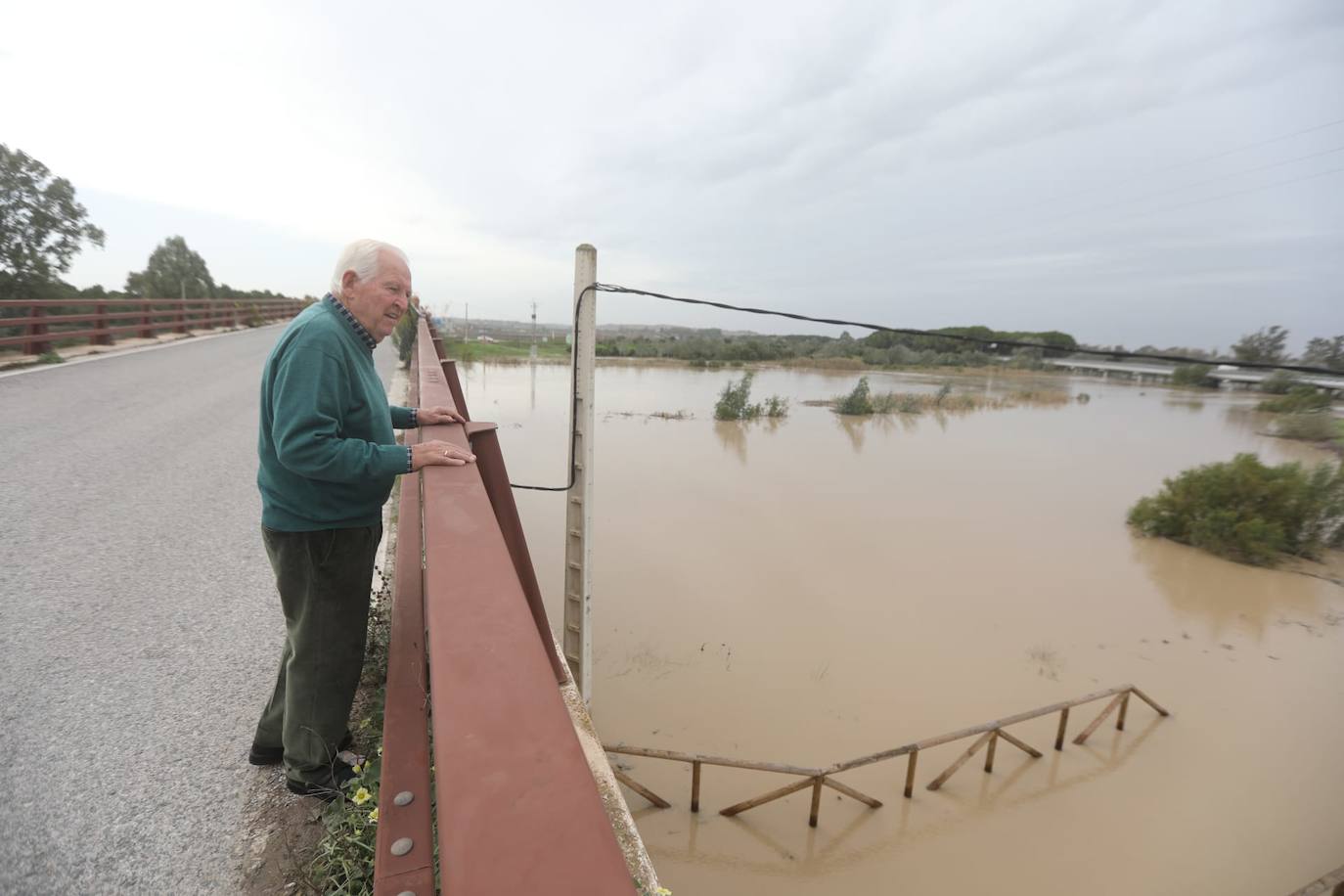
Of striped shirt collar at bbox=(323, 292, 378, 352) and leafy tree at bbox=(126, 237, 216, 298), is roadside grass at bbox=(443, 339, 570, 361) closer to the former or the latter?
leafy tree at bbox=(126, 237, 216, 298)

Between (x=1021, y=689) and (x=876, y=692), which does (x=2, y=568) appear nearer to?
(x=876, y=692)

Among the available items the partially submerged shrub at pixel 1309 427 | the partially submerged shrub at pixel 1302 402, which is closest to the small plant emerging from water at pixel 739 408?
the partially submerged shrub at pixel 1309 427

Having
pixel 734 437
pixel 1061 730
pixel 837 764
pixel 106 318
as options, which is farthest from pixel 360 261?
pixel 734 437

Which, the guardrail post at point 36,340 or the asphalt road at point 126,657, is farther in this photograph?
the guardrail post at point 36,340

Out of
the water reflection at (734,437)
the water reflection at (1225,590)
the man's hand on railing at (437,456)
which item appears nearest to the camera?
the man's hand on railing at (437,456)

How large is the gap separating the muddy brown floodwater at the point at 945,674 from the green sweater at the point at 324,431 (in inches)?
179

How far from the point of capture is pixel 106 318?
12.6m

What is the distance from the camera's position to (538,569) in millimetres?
9773

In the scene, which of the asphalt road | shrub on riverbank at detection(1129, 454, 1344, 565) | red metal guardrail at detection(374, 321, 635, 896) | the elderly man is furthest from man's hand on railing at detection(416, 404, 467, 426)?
shrub on riverbank at detection(1129, 454, 1344, 565)

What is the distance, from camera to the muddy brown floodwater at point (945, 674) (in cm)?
535

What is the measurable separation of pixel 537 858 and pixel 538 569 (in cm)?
952

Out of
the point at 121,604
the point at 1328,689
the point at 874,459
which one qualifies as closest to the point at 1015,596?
the point at 1328,689

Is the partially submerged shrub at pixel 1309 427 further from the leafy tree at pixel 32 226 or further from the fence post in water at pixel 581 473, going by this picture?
the leafy tree at pixel 32 226

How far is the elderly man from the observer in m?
1.63
